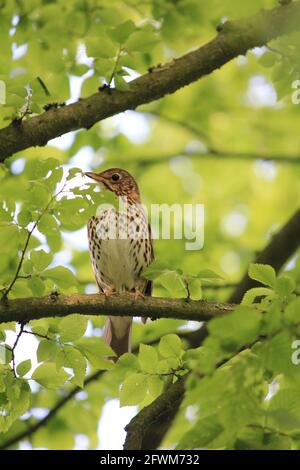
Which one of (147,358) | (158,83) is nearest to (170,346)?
(147,358)

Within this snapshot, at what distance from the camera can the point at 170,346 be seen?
18.2 ft

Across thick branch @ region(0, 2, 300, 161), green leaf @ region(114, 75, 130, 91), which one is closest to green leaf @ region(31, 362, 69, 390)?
thick branch @ region(0, 2, 300, 161)

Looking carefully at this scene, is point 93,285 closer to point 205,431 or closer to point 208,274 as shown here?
point 208,274

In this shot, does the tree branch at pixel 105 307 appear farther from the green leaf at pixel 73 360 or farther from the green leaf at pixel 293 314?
the green leaf at pixel 293 314

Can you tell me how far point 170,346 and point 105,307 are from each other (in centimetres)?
58

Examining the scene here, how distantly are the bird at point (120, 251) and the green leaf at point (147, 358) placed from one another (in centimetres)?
288

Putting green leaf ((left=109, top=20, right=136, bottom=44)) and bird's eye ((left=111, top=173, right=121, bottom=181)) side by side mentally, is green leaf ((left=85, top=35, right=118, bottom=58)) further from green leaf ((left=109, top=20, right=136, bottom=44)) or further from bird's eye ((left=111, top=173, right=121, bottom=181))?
bird's eye ((left=111, top=173, right=121, bottom=181))

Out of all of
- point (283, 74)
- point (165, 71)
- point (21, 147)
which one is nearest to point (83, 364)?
point (21, 147)

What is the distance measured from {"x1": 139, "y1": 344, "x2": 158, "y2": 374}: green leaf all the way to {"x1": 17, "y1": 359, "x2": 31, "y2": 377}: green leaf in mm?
744

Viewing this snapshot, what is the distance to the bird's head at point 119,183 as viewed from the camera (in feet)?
30.8

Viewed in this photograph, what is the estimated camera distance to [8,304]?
5547 millimetres

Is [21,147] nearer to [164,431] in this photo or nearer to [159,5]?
[159,5]

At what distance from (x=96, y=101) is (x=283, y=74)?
174 centimetres

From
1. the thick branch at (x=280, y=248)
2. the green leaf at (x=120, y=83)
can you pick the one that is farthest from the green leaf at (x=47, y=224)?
the thick branch at (x=280, y=248)
